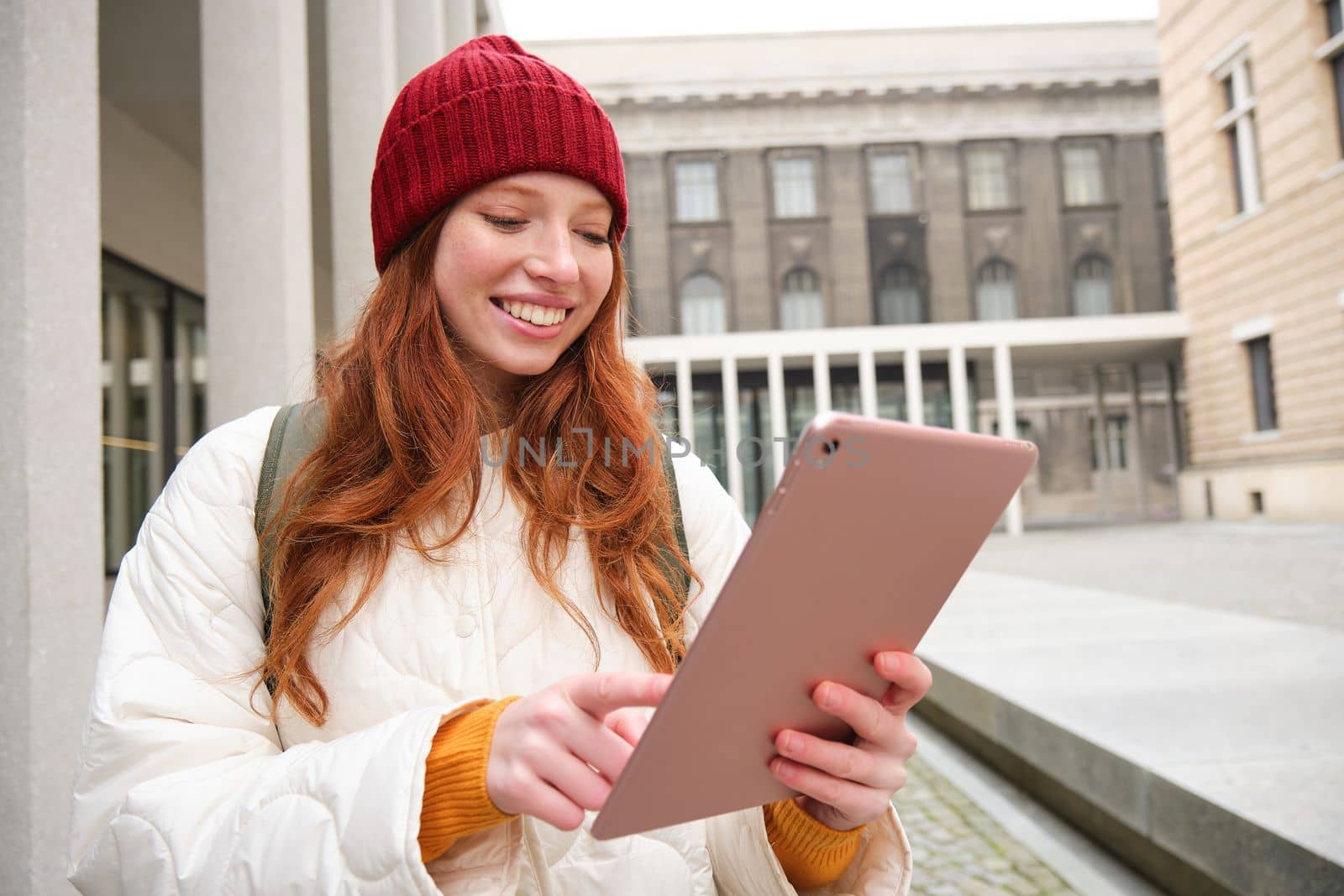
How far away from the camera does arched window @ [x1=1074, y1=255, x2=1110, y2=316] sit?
29.9 meters

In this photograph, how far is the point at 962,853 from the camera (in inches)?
134

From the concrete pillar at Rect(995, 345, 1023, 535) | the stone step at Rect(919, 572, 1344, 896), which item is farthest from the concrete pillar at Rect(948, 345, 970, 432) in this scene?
the stone step at Rect(919, 572, 1344, 896)

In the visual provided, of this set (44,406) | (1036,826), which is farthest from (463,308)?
(1036,826)

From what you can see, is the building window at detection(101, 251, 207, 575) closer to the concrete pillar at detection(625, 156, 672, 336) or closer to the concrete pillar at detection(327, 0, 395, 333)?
the concrete pillar at detection(327, 0, 395, 333)

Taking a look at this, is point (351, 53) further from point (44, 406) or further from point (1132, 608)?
point (1132, 608)

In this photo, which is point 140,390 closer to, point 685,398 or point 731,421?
point 685,398

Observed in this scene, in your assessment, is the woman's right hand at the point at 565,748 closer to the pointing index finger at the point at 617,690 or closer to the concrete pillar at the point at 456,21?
the pointing index finger at the point at 617,690

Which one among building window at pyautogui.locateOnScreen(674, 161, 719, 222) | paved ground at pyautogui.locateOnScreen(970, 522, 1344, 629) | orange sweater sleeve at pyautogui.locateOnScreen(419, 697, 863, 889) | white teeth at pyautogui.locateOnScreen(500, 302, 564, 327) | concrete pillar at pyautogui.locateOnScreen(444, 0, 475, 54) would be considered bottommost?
paved ground at pyautogui.locateOnScreen(970, 522, 1344, 629)

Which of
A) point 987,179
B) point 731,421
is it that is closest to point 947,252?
point 987,179

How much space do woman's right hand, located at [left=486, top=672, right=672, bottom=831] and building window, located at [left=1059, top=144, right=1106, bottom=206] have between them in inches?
1277

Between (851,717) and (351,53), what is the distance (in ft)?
18.0

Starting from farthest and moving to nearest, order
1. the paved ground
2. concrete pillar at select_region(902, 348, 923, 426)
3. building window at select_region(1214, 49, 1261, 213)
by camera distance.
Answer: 1. concrete pillar at select_region(902, 348, 923, 426)
2. building window at select_region(1214, 49, 1261, 213)
3. the paved ground

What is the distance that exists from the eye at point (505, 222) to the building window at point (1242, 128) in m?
21.6

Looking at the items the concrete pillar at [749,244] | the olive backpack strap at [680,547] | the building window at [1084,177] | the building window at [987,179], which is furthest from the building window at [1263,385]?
the olive backpack strap at [680,547]
